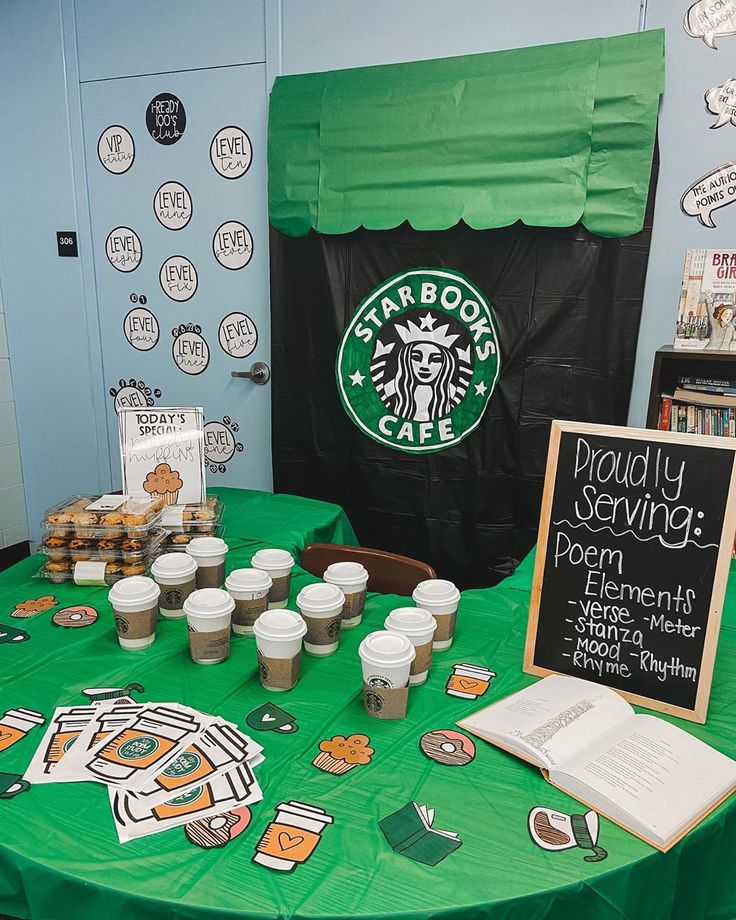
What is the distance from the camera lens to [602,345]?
8.05 feet

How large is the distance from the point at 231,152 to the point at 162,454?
1.61 m

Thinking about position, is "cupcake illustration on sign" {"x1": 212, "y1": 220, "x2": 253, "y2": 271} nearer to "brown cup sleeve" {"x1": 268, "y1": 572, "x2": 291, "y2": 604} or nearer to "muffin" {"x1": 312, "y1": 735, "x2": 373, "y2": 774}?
"brown cup sleeve" {"x1": 268, "y1": 572, "x2": 291, "y2": 604}

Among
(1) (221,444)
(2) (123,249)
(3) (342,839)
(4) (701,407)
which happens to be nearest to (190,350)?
(1) (221,444)

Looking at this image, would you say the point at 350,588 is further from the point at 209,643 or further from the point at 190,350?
the point at 190,350

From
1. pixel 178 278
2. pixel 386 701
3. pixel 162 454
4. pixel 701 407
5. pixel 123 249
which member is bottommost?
pixel 386 701

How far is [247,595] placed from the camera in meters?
1.35

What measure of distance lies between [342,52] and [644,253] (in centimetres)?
140

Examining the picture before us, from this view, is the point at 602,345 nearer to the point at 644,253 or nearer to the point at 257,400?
the point at 644,253

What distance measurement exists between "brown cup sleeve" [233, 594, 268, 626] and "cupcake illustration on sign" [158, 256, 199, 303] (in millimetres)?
2106

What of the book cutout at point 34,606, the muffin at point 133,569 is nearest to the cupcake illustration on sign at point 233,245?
the muffin at point 133,569

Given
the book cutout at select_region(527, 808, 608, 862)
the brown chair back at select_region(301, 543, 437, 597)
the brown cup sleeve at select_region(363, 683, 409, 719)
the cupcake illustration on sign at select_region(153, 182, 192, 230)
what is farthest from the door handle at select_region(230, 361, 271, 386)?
the book cutout at select_region(527, 808, 608, 862)

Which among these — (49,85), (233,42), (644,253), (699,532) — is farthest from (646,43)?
(49,85)

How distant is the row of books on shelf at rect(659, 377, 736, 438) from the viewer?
224 cm

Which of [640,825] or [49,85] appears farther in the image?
[49,85]
